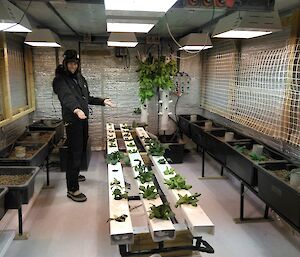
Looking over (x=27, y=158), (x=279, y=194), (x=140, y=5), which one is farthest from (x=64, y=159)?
(x=140, y=5)

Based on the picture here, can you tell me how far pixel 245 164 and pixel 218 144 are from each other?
765 mm

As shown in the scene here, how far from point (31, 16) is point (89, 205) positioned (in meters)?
2.34

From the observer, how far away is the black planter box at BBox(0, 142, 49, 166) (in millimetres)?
2938

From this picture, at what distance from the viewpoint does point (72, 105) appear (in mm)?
3082

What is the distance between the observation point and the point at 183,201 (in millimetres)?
2088

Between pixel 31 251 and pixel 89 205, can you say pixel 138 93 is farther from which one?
pixel 31 251

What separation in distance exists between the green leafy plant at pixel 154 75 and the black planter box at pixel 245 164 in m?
2.12

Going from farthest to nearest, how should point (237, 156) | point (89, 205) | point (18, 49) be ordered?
1. point (18, 49)
2. point (89, 205)
3. point (237, 156)

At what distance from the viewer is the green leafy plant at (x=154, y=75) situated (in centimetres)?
517

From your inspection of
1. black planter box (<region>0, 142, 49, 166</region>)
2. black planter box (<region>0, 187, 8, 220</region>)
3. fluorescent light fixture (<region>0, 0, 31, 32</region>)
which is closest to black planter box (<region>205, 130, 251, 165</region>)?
black planter box (<region>0, 142, 49, 166</region>)

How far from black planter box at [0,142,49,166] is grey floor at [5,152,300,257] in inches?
21.9

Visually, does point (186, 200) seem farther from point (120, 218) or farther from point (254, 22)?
point (254, 22)

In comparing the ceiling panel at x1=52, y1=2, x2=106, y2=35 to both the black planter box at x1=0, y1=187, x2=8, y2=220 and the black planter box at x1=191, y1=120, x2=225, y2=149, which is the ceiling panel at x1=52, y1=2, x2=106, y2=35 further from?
the black planter box at x1=191, y1=120, x2=225, y2=149

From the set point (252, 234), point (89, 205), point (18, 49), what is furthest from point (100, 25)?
point (252, 234)
